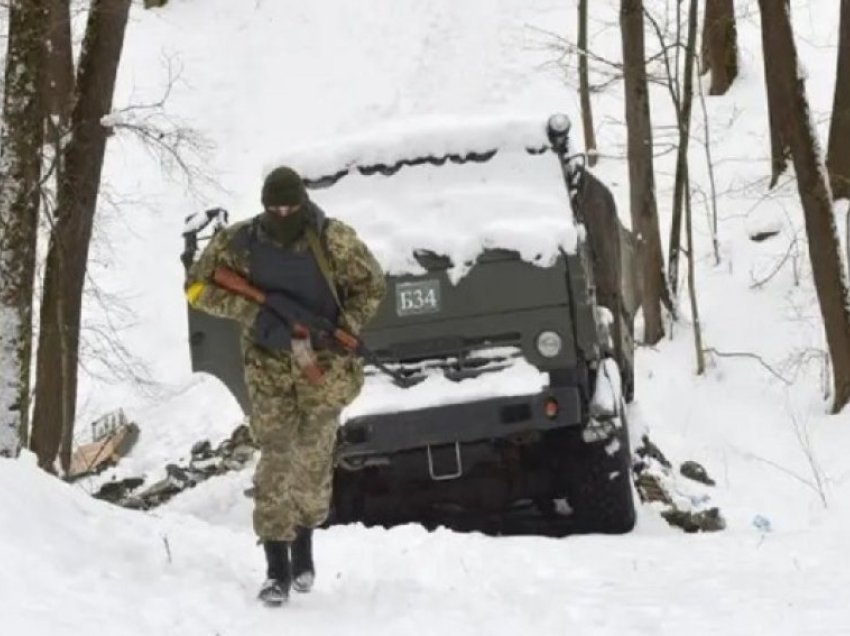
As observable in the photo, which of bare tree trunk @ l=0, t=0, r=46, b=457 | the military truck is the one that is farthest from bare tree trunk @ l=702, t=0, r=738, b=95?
bare tree trunk @ l=0, t=0, r=46, b=457

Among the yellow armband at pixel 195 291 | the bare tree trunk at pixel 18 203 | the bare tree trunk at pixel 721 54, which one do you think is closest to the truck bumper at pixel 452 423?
the bare tree trunk at pixel 18 203

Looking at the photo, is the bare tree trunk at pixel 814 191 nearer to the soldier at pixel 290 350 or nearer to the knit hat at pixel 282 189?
the soldier at pixel 290 350

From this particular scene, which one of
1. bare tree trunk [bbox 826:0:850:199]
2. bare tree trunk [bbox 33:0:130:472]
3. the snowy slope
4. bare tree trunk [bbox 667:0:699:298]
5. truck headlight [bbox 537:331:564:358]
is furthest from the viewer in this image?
bare tree trunk [bbox 667:0:699:298]

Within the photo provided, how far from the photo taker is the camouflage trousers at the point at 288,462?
5.41 metres

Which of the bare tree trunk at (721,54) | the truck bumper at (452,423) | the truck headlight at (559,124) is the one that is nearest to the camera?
the truck bumper at (452,423)

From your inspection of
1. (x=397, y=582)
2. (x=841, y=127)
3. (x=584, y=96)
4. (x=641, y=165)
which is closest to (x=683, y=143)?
(x=641, y=165)

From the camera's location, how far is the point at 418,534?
7.02 meters

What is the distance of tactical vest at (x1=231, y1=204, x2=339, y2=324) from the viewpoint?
5328 mm

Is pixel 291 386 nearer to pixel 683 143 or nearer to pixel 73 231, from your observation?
pixel 73 231

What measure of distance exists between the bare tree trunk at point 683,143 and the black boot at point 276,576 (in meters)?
11.9

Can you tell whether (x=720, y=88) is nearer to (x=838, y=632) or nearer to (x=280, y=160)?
(x=280, y=160)

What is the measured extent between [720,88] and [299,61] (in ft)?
29.8

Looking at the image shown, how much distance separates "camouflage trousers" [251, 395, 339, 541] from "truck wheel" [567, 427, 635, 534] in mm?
2869

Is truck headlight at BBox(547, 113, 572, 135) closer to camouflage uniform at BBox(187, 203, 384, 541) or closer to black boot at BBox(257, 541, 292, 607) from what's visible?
camouflage uniform at BBox(187, 203, 384, 541)
